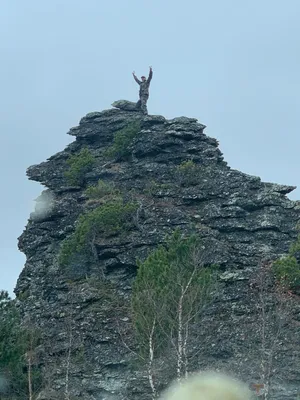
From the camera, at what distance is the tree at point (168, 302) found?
4231 centimetres

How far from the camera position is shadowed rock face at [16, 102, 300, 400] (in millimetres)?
46812

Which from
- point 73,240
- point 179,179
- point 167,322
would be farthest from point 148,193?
point 167,322

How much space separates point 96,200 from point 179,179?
5533 mm

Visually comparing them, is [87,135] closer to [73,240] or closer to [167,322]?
[73,240]

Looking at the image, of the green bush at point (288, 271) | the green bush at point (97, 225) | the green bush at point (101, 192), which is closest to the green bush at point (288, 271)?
the green bush at point (288, 271)

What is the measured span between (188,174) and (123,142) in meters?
5.47

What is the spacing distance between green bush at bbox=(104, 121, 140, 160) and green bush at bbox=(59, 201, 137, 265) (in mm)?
8908

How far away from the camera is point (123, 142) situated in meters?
65.6

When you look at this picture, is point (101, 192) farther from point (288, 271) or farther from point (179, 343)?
point (179, 343)

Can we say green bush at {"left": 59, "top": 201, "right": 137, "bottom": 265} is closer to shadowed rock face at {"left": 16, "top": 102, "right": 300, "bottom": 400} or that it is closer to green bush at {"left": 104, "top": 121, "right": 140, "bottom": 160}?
shadowed rock face at {"left": 16, "top": 102, "right": 300, "bottom": 400}

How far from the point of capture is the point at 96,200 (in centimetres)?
6044

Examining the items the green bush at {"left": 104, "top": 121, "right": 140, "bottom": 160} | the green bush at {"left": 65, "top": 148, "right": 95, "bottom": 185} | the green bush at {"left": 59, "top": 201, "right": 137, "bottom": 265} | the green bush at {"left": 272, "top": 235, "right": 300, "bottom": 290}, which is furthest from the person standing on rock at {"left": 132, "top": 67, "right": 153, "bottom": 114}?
the green bush at {"left": 272, "top": 235, "right": 300, "bottom": 290}

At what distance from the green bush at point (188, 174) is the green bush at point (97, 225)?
240 inches

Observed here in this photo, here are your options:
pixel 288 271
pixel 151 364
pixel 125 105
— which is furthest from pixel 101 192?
pixel 151 364
